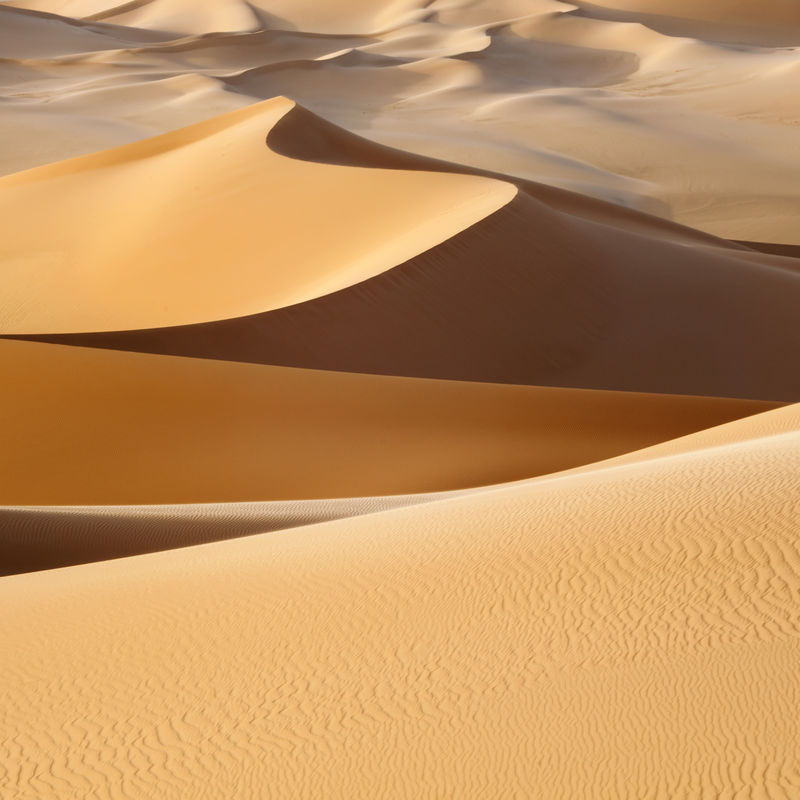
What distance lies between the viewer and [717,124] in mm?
33219

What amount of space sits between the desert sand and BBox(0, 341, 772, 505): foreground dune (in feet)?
0.11

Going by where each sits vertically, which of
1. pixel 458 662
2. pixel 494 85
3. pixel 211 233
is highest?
pixel 458 662

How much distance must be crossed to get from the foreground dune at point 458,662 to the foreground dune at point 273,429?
4.10 metres

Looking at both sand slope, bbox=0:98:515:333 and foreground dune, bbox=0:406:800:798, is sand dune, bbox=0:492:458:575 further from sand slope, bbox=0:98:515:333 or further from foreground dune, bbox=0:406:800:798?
sand slope, bbox=0:98:515:333

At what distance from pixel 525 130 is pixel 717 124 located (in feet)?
18.4

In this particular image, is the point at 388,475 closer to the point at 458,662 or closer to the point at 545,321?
the point at 545,321

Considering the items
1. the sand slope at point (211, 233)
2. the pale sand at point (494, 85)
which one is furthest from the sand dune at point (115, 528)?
the pale sand at point (494, 85)

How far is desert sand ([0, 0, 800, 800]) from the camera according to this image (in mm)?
2436

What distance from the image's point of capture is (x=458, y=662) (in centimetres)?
275

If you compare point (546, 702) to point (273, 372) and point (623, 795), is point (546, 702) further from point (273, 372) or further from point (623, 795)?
point (273, 372)

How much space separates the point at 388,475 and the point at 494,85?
3371 centimetres

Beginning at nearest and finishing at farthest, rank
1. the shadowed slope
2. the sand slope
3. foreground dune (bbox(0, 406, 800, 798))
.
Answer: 1. foreground dune (bbox(0, 406, 800, 798))
2. the shadowed slope
3. the sand slope

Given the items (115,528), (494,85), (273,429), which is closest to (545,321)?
(273,429)

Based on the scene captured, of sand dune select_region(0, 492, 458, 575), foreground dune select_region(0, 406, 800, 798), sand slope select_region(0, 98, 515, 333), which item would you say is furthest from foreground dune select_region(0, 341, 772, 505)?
foreground dune select_region(0, 406, 800, 798)
